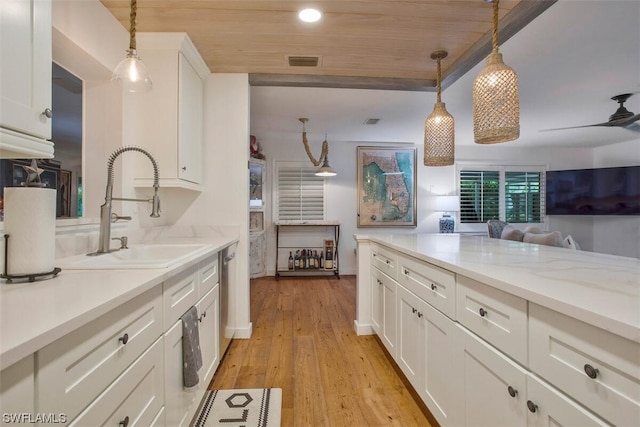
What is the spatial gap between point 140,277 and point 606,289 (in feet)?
4.70

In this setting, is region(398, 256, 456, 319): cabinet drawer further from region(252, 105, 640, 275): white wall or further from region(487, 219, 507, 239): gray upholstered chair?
region(487, 219, 507, 239): gray upholstered chair

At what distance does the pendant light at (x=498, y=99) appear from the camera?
1.37m

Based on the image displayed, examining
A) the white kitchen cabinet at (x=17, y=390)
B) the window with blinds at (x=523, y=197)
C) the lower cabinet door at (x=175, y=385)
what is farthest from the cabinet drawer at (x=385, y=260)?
the window with blinds at (x=523, y=197)

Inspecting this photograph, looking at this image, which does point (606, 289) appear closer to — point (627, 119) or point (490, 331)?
point (490, 331)

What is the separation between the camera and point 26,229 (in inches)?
35.5

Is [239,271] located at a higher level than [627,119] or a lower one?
lower

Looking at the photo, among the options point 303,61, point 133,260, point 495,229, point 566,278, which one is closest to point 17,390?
point 133,260

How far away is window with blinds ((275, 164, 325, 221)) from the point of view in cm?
502

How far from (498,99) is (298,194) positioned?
154 inches

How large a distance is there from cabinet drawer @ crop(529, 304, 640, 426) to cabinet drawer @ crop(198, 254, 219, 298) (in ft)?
4.83

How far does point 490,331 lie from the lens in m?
0.99

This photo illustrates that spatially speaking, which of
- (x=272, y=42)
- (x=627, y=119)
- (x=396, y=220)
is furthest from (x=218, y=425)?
(x=627, y=119)

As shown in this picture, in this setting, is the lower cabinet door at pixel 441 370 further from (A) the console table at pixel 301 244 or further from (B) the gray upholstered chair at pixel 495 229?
(B) the gray upholstered chair at pixel 495 229

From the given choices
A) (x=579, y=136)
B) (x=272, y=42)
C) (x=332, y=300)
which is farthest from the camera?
(x=579, y=136)
